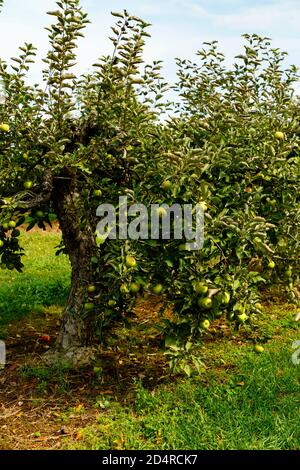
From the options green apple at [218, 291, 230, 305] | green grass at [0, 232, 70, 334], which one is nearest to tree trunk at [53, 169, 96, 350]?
green apple at [218, 291, 230, 305]

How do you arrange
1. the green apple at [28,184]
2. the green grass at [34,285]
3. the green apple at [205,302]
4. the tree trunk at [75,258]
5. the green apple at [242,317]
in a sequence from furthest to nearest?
the green grass at [34,285], the tree trunk at [75,258], the green apple at [28,184], the green apple at [242,317], the green apple at [205,302]

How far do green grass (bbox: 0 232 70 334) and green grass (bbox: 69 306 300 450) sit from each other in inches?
95.2

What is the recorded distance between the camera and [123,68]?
14.5 ft

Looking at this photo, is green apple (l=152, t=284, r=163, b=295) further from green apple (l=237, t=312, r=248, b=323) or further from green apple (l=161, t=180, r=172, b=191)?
green apple (l=161, t=180, r=172, b=191)

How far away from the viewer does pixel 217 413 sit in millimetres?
4098

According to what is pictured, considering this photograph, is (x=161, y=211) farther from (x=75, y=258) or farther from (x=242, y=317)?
(x=75, y=258)

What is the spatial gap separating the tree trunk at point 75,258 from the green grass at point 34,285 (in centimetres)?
147

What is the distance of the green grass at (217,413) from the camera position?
379cm

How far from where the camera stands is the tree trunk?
4.91m

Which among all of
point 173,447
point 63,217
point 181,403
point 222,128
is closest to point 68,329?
point 63,217

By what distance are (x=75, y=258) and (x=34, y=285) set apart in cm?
266

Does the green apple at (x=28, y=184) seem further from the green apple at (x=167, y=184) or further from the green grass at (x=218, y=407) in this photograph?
the green grass at (x=218, y=407)

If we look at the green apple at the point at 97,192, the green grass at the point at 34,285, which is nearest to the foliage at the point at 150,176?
the green apple at the point at 97,192

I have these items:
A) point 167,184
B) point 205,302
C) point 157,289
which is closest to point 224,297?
point 205,302
